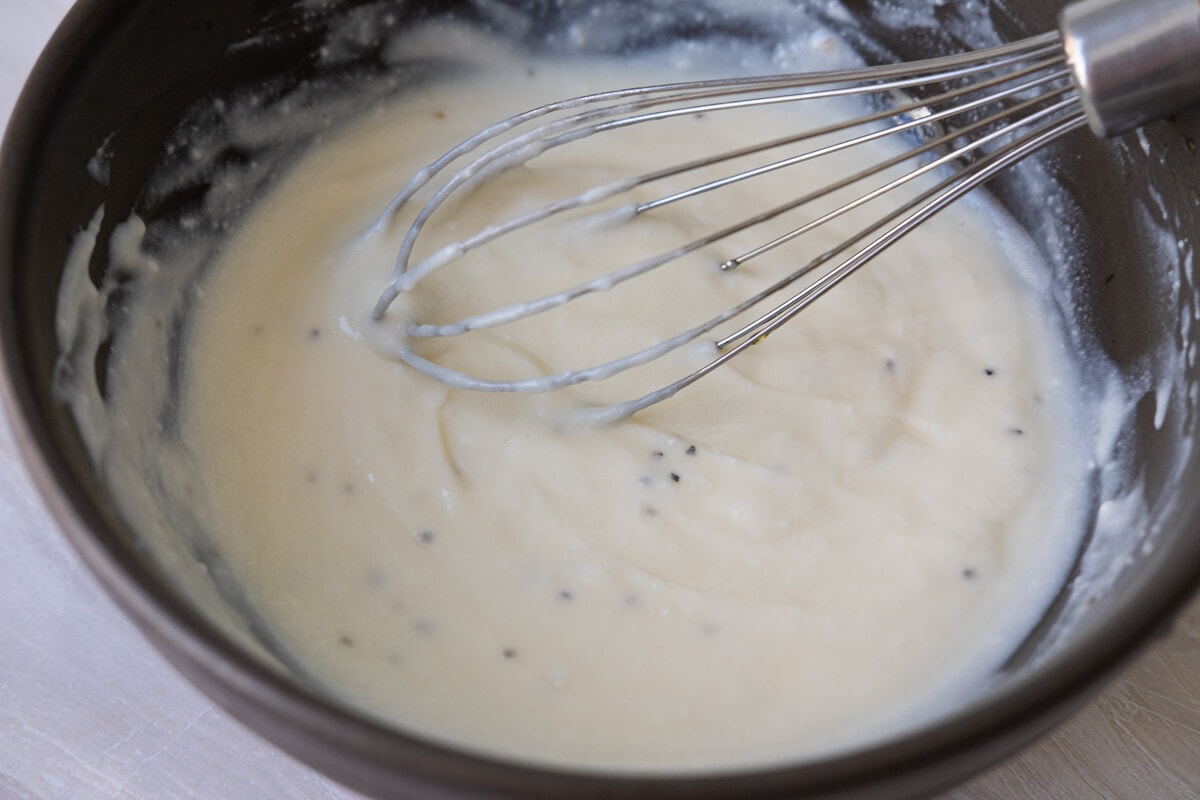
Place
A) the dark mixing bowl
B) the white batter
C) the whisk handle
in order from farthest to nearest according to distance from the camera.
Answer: the white batter
the whisk handle
the dark mixing bowl

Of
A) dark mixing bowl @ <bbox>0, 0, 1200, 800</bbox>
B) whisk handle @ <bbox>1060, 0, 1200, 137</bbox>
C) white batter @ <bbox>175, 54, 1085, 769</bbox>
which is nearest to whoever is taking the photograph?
dark mixing bowl @ <bbox>0, 0, 1200, 800</bbox>

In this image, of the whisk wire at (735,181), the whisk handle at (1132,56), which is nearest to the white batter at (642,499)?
the whisk wire at (735,181)

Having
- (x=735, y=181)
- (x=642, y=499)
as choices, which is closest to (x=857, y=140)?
(x=735, y=181)

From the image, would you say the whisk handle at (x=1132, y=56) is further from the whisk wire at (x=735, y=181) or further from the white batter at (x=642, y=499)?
the white batter at (x=642, y=499)

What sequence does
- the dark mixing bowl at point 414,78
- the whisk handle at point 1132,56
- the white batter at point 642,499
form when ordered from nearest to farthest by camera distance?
the dark mixing bowl at point 414,78
the whisk handle at point 1132,56
the white batter at point 642,499

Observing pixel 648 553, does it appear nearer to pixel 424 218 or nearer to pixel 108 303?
pixel 424 218

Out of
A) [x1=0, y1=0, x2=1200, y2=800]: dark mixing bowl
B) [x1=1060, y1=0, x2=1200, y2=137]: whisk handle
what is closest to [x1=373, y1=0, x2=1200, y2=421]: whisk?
[x1=1060, y1=0, x2=1200, y2=137]: whisk handle

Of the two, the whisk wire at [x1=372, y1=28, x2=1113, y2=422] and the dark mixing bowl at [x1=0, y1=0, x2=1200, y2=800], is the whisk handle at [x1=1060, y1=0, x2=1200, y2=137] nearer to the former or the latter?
the whisk wire at [x1=372, y1=28, x2=1113, y2=422]
